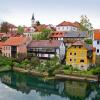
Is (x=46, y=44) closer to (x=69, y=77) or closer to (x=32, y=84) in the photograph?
(x=69, y=77)

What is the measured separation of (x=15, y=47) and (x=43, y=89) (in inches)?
981

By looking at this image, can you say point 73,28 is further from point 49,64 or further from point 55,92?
point 55,92

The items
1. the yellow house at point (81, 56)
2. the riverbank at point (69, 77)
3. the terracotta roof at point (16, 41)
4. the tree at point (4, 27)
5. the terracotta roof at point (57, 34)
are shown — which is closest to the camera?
the riverbank at point (69, 77)

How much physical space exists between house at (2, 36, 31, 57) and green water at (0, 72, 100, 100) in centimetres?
1388

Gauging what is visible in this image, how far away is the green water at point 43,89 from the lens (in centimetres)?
3850

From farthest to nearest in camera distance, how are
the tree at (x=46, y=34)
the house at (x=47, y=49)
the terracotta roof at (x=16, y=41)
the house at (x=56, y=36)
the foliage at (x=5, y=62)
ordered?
the tree at (x=46, y=34) → the house at (x=56, y=36) → the terracotta roof at (x=16, y=41) → the house at (x=47, y=49) → the foliage at (x=5, y=62)

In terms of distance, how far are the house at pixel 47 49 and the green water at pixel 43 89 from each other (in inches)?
420

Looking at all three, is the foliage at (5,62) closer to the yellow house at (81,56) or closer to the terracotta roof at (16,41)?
the terracotta roof at (16,41)

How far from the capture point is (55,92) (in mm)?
41969

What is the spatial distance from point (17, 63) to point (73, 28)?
31.9 m

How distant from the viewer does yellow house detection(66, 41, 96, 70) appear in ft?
179

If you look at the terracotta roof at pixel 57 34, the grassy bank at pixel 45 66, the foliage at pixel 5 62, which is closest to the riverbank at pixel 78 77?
the grassy bank at pixel 45 66

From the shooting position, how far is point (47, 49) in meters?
62.4

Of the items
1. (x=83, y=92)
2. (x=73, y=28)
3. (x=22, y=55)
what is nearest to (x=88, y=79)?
(x=83, y=92)
